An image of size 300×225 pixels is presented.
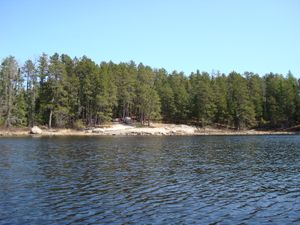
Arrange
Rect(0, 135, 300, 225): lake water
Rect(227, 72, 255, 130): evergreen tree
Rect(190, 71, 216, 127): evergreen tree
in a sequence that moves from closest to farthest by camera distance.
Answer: Rect(0, 135, 300, 225): lake water < Rect(190, 71, 216, 127): evergreen tree < Rect(227, 72, 255, 130): evergreen tree

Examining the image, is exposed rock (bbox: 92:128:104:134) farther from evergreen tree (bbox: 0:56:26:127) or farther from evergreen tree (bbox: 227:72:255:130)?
evergreen tree (bbox: 227:72:255:130)

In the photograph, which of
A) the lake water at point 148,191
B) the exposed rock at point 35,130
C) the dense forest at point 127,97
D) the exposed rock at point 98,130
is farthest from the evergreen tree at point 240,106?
the lake water at point 148,191

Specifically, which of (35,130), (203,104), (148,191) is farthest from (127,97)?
(148,191)

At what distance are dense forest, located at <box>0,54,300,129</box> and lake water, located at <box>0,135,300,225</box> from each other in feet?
187

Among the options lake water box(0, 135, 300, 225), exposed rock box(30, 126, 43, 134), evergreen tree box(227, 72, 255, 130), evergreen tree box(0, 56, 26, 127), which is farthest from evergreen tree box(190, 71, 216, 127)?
lake water box(0, 135, 300, 225)

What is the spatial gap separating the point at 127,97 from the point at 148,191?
266 feet

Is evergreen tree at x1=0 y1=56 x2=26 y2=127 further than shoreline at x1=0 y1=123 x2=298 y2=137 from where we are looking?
Yes

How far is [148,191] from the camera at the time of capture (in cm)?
2236

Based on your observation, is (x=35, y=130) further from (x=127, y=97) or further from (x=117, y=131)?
(x=127, y=97)

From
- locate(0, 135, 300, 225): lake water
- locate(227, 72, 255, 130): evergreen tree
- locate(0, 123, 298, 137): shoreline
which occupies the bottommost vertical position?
locate(0, 135, 300, 225): lake water

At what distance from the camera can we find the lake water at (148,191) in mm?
16625

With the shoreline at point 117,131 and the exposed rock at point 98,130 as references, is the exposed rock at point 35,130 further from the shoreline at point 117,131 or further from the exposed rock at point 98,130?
the exposed rock at point 98,130

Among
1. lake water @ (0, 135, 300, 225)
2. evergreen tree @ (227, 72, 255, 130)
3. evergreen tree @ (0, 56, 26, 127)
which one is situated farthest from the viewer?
evergreen tree @ (227, 72, 255, 130)

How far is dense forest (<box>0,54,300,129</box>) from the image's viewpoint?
300 feet
